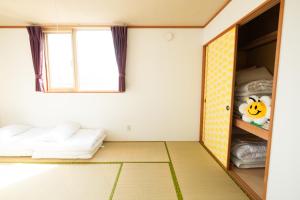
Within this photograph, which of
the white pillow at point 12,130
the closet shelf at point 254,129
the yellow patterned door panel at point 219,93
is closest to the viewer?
the closet shelf at point 254,129

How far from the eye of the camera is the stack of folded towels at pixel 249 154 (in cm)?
221

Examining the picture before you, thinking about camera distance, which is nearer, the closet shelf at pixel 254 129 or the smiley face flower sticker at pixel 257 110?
the closet shelf at pixel 254 129

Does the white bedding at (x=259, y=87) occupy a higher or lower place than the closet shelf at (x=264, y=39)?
lower

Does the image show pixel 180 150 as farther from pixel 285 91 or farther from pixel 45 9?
pixel 45 9

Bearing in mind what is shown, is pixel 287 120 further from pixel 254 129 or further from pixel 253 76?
pixel 253 76

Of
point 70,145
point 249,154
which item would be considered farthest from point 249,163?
Answer: point 70,145

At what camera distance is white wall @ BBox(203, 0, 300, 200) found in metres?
1.14

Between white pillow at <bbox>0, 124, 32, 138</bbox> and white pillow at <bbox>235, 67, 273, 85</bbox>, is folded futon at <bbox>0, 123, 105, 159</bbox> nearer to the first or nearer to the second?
white pillow at <bbox>0, 124, 32, 138</bbox>

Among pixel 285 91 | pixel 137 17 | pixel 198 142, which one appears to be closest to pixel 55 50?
pixel 137 17

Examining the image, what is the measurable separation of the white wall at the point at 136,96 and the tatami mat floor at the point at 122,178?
68 centimetres

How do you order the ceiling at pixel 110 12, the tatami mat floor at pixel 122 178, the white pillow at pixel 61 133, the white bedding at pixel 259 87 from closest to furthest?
the tatami mat floor at pixel 122 178 < the white bedding at pixel 259 87 < the ceiling at pixel 110 12 < the white pillow at pixel 61 133

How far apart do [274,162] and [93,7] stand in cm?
288

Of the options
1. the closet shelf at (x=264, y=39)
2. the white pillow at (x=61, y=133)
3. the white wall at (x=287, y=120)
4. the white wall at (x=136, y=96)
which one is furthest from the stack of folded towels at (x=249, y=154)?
the white pillow at (x=61, y=133)

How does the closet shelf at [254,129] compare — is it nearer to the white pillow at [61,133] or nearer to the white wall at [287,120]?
the white wall at [287,120]
